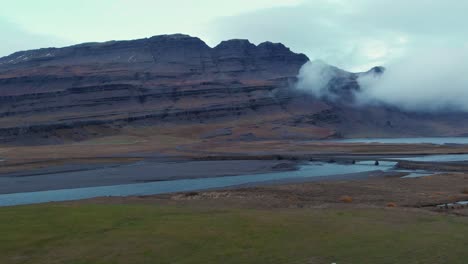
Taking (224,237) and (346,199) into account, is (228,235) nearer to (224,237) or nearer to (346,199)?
(224,237)

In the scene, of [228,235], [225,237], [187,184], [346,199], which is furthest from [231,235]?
[187,184]

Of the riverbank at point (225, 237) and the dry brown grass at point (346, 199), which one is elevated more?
the riverbank at point (225, 237)

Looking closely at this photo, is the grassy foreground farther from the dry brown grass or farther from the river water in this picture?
the river water

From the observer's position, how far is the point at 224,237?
71.5ft

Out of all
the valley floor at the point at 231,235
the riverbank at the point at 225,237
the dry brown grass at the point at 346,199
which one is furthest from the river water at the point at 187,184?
the riverbank at the point at 225,237

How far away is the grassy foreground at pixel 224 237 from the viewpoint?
19.0 metres

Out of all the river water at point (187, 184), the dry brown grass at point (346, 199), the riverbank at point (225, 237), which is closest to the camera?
the riverbank at point (225, 237)

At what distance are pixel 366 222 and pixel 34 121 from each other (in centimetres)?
16504

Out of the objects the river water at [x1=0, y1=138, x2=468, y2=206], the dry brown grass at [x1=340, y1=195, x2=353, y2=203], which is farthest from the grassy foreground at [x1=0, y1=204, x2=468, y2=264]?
the river water at [x1=0, y1=138, x2=468, y2=206]

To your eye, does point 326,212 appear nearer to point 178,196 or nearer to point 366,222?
point 366,222

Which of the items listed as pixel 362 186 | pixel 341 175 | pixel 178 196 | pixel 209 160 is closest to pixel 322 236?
pixel 178 196

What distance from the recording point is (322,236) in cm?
2227

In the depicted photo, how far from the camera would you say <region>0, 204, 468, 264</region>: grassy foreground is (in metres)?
19.0

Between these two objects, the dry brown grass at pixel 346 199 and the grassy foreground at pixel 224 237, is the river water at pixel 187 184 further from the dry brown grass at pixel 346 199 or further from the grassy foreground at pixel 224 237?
the grassy foreground at pixel 224 237
